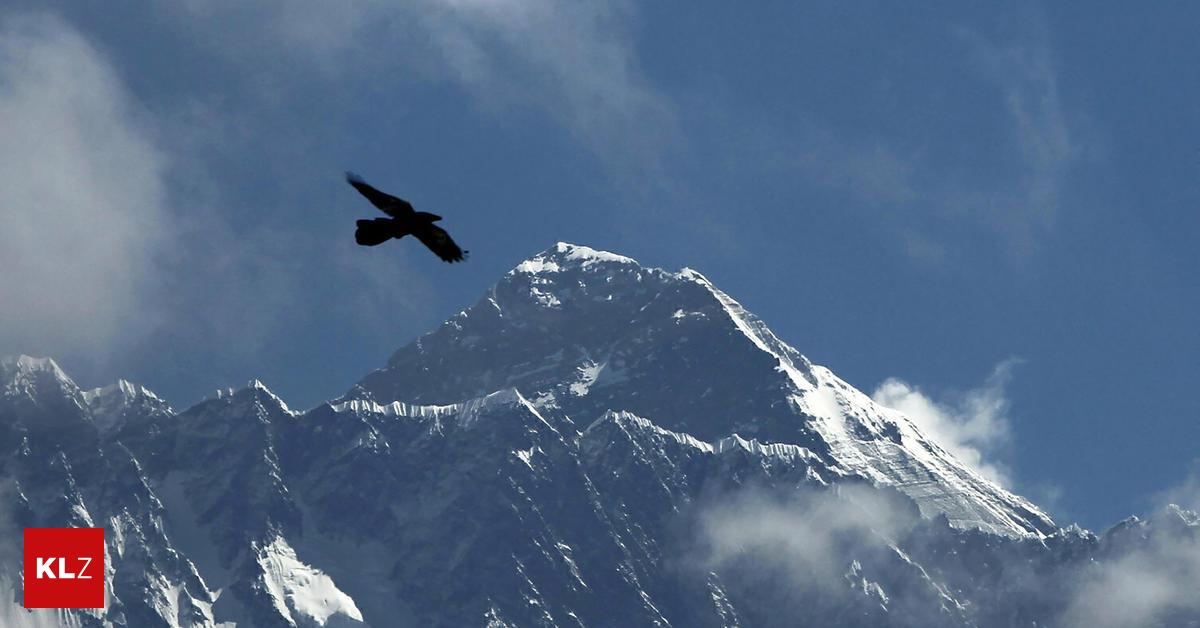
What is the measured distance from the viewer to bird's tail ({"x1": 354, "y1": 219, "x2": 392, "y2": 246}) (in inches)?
1909

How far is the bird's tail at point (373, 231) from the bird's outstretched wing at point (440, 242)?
23.7 inches

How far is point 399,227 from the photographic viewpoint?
159 ft

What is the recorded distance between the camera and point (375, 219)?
48.4 m

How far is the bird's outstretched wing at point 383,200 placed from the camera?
156 ft

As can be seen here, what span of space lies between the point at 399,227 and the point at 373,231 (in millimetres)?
608

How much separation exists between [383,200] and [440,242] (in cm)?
182

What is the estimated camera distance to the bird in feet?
157

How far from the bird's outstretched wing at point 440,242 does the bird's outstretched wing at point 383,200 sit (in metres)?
0.66

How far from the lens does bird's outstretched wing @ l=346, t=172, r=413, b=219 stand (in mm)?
47469

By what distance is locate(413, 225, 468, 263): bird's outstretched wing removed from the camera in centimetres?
4869

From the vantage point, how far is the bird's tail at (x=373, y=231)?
48.5 metres

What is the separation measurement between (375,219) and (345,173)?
51.5 inches

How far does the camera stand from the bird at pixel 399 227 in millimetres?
47719

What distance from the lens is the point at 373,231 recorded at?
4872 cm
